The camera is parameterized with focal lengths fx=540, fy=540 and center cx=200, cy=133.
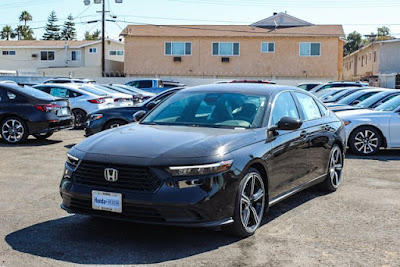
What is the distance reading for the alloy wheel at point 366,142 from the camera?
12023mm

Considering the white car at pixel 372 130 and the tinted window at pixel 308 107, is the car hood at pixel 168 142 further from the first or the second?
the white car at pixel 372 130

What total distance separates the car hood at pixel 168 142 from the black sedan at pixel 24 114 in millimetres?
7480

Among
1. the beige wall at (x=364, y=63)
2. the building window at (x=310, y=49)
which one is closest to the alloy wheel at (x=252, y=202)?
the building window at (x=310, y=49)

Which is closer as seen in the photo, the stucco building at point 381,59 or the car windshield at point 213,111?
the car windshield at point 213,111

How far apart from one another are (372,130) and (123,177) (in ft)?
27.4

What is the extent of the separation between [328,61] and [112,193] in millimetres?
38898

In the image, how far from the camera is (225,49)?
43.2 meters

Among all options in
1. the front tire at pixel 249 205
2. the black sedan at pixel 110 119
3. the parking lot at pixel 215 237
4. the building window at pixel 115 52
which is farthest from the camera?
the building window at pixel 115 52

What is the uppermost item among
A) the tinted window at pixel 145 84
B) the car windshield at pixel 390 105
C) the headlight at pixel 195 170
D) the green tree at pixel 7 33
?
the green tree at pixel 7 33

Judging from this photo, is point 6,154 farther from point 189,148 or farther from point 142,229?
point 189,148

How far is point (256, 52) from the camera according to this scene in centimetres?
4288

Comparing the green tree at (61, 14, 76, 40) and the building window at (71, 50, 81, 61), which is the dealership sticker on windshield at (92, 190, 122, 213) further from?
the green tree at (61, 14, 76, 40)

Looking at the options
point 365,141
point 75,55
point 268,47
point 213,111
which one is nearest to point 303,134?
point 213,111

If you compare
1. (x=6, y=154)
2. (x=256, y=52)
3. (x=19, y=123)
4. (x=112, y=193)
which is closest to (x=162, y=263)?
(x=112, y=193)
